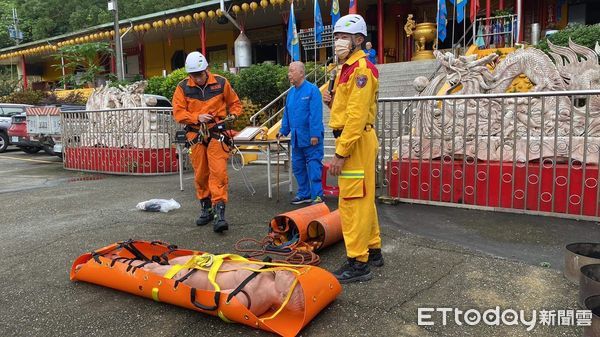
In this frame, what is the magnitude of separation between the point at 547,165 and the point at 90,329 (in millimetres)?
4743

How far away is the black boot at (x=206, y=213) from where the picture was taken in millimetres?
5473

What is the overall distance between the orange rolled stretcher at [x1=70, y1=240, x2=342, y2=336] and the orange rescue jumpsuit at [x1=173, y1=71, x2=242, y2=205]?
4.99 feet

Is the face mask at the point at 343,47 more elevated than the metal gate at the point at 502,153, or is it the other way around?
the face mask at the point at 343,47

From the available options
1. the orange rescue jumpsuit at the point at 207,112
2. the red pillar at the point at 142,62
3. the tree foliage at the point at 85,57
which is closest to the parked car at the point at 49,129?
the orange rescue jumpsuit at the point at 207,112

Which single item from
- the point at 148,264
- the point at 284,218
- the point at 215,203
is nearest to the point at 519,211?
the point at 284,218

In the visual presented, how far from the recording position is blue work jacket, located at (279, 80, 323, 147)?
20.3 feet

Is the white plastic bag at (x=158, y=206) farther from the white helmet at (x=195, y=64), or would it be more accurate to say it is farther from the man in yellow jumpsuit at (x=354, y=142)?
the man in yellow jumpsuit at (x=354, y=142)

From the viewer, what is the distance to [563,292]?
3.33 m

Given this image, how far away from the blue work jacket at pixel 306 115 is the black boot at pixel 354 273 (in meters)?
2.74

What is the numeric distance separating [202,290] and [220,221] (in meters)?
2.08

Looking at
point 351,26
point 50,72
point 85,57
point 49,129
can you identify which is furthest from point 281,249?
point 50,72

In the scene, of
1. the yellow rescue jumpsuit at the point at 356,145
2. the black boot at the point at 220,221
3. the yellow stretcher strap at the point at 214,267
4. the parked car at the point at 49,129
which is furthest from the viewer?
the parked car at the point at 49,129

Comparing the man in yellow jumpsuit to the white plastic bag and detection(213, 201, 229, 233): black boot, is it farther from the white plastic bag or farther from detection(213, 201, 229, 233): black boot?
the white plastic bag

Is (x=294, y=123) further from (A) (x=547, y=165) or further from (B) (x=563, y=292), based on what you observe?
(B) (x=563, y=292)
